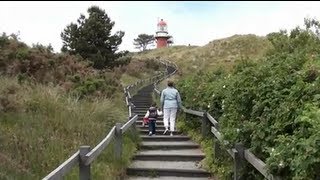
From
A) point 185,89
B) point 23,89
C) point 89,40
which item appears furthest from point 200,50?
point 23,89

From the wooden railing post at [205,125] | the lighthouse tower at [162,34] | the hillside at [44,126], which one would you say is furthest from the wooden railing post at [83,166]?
the lighthouse tower at [162,34]

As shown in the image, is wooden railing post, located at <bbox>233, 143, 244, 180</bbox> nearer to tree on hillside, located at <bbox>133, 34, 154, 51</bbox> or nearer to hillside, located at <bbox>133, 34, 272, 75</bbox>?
hillside, located at <bbox>133, 34, 272, 75</bbox>

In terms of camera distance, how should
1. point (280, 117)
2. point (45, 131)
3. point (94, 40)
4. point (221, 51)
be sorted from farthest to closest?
point (221, 51), point (94, 40), point (45, 131), point (280, 117)

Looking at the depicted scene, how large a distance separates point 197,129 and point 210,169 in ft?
15.7

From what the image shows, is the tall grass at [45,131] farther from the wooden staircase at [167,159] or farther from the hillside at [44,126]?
the wooden staircase at [167,159]

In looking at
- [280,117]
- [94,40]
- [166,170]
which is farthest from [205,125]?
[94,40]

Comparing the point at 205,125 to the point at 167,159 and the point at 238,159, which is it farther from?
the point at 238,159

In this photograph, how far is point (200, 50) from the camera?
86438 millimetres

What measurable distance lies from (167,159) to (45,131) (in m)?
3.37

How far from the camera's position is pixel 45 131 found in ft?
30.0

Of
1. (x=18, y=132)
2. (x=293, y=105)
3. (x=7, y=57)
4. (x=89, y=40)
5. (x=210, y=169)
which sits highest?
(x=89, y=40)

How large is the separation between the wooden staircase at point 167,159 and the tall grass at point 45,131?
35 centimetres

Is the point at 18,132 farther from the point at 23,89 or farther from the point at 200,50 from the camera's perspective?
the point at 200,50

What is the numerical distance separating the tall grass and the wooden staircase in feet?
1.16
